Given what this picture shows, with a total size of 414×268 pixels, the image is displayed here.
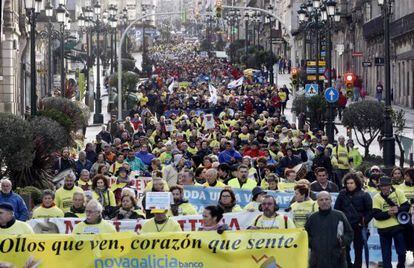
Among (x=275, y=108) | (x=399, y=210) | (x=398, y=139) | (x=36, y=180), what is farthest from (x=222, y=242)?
(x=275, y=108)

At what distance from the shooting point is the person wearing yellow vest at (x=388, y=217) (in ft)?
49.5

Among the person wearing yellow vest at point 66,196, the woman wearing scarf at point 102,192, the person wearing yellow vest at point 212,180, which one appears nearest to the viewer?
the person wearing yellow vest at point 66,196

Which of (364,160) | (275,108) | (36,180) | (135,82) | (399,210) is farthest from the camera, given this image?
(135,82)

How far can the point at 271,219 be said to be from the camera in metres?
12.9

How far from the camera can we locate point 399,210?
1517 centimetres

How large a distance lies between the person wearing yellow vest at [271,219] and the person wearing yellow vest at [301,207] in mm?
1611

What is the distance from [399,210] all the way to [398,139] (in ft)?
54.2

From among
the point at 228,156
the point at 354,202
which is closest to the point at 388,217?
the point at 354,202

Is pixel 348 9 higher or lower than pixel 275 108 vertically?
higher

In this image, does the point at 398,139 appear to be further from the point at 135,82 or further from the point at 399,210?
the point at 135,82

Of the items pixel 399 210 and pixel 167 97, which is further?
pixel 167 97

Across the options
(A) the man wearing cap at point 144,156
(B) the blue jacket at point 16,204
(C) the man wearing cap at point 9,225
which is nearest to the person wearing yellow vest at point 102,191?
(B) the blue jacket at point 16,204

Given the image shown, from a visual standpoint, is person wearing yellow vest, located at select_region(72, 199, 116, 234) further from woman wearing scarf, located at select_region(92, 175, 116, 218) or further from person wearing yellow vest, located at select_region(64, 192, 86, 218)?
woman wearing scarf, located at select_region(92, 175, 116, 218)

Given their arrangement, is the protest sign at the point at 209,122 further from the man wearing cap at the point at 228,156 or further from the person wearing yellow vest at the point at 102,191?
the person wearing yellow vest at the point at 102,191
